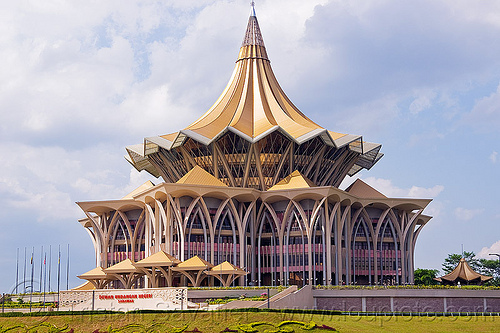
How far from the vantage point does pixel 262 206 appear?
74188mm

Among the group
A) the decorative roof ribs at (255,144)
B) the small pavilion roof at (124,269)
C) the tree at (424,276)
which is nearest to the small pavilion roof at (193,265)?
the small pavilion roof at (124,269)

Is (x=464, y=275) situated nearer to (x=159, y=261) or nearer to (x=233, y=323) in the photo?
(x=159, y=261)

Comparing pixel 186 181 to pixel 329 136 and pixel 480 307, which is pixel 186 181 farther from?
pixel 480 307

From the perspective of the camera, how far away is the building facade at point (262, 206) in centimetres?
7106

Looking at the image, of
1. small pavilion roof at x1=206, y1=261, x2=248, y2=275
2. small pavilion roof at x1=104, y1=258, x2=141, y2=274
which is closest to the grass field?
small pavilion roof at x1=206, y1=261, x2=248, y2=275

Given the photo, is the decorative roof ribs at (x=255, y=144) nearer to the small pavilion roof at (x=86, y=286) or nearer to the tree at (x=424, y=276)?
the small pavilion roof at (x=86, y=286)

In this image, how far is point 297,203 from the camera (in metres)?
72.3

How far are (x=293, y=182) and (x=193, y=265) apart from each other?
1501 centimetres

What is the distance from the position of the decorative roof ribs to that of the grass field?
32009 mm

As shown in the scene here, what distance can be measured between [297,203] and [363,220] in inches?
371

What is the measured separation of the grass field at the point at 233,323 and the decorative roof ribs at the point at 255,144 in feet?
105

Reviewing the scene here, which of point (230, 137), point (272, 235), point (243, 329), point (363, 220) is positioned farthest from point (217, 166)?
point (243, 329)

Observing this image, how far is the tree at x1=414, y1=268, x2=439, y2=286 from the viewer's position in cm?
10944

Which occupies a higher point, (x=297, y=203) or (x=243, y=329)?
(x=297, y=203)
